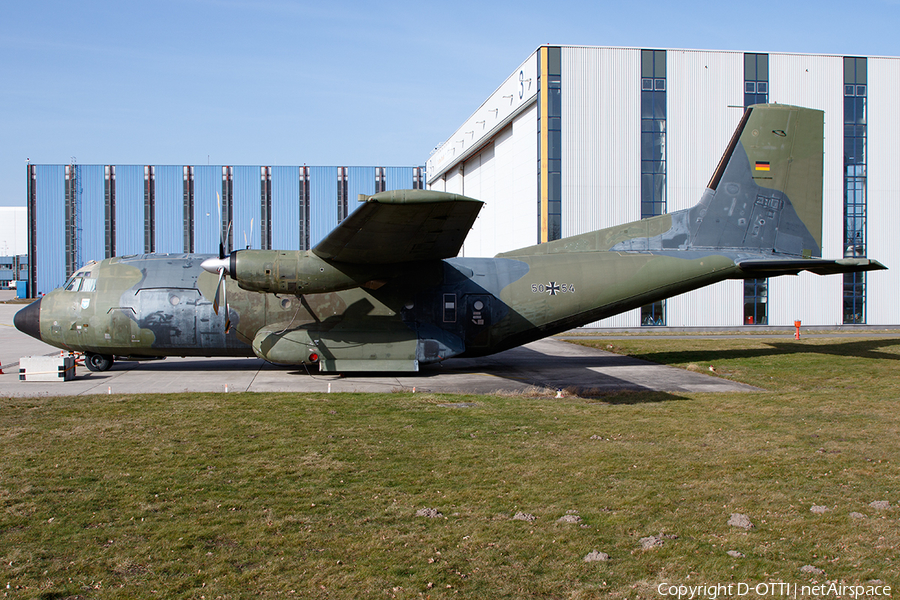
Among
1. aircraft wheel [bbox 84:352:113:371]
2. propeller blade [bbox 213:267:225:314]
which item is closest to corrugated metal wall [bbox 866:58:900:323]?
propeller blade [bbox 213:267:225:314]

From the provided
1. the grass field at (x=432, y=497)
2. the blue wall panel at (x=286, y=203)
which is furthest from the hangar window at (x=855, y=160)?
the blue wall panel at (x=286, y=203)

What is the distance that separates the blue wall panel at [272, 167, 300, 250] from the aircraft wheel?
4340 cm

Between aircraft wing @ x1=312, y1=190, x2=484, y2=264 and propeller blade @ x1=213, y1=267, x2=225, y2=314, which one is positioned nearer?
aircraft wing @ x1=312, y1=190, x2=484, y2=264

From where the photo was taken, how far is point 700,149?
115 feet

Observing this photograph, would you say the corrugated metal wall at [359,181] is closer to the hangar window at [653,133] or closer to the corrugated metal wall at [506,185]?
the corrugated metal wall at [506,185]

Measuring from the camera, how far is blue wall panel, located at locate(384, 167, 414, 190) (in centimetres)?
6347

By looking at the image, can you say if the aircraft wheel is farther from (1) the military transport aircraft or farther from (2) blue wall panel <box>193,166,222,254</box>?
(2) blue wall panel <box>193,166,222,254</box>

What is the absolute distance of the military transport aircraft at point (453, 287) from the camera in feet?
53.2

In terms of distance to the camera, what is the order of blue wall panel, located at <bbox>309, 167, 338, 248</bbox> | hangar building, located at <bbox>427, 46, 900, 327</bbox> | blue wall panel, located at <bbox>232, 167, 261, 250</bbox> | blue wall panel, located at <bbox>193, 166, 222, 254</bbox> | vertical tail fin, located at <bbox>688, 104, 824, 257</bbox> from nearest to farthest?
vertical tail fin, located at <bbox>688, 104, 824, 257</bbox> < hangar building, located at <bbox>427, 46, 900, 327</bbox> < blue wall panel, located at <bbox>193, 166, 222, 254</bbox> < blue wall panel, located at <bbox>232, 167, 261, 250</bbox> < blue wall panel, located at <bbox>309, 167, 338, 248</bbox>

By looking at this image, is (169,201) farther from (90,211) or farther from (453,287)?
(453,287)

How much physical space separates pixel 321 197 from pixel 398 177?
842cm

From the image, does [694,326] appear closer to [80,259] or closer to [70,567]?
[70,567]

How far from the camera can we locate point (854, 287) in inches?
1421

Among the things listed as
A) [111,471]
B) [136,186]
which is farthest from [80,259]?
[111,471]
